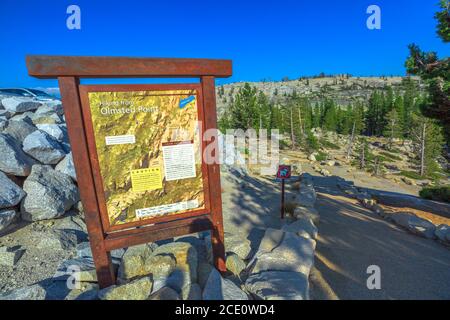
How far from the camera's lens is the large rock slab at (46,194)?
508 cm

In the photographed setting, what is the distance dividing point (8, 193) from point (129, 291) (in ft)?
13.1

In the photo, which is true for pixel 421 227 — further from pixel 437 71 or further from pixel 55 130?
pixel 55 130

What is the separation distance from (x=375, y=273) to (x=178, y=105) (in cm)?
426

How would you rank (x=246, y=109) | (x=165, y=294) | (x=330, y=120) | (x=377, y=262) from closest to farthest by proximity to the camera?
(x=165, y=294) → (x=377, y=262) → (x=246, y=109) → (x=330, y=120)

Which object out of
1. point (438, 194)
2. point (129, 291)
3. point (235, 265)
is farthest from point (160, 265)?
point (438, 194)

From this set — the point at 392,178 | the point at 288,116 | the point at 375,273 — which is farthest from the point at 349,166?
the point at 375,273

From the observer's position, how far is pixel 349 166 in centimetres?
3444

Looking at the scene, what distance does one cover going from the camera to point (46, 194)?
5227 mm

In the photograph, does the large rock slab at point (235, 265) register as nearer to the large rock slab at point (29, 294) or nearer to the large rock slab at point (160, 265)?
the large rock slab at point (160, 265)

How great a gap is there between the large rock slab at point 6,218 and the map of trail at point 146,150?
3.31m

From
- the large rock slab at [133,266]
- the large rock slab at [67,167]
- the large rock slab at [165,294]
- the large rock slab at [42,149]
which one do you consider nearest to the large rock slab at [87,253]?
the large rock slab at [133,266]

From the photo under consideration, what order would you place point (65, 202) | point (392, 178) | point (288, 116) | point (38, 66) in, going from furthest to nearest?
1. point (288, 116)
2. point (392, 178)
3. point (65, 202)
4. point (38, 66)
